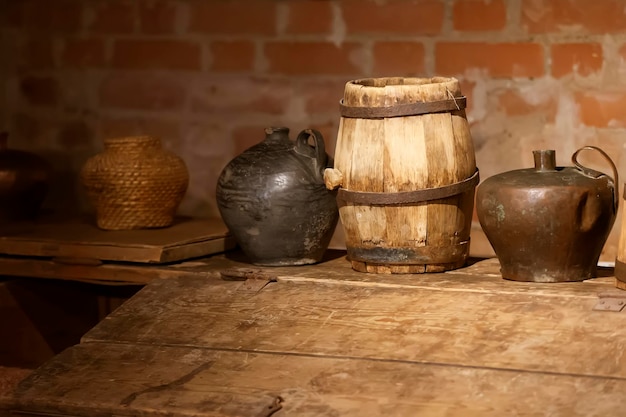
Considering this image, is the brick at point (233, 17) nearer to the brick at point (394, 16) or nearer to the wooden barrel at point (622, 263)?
the brick at point (394, 16)

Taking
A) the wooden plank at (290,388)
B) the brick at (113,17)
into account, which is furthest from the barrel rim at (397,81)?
the brick at (113,17)

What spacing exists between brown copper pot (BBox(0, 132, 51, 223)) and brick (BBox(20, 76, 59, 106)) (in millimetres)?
271

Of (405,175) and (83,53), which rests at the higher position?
(83,53)

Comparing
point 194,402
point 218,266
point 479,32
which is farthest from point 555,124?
point 194,402

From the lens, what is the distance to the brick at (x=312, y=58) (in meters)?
3.16

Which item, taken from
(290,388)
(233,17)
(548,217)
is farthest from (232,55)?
(290,388)

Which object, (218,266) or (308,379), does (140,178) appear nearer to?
(218,266)

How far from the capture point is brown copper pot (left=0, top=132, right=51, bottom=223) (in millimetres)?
3219

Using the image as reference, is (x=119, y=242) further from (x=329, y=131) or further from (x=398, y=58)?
(x=398, y=58)

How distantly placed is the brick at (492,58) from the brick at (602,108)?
0.14 m

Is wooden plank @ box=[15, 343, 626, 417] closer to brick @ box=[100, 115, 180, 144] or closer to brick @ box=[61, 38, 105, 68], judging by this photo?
brick @ box=[100, 115, 180, 144]

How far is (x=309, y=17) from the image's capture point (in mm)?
3201

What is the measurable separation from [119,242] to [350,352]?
0.92 meters

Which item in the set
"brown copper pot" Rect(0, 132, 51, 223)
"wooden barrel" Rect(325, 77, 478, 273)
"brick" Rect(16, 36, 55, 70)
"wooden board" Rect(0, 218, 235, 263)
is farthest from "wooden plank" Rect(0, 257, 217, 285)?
"brick" Rect(16, 36, 55, 70)
